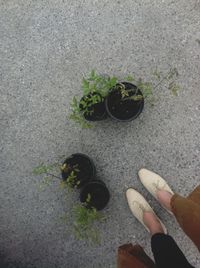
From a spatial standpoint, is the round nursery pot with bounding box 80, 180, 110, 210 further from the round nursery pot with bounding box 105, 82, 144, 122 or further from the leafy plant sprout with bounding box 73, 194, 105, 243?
the round nursery pot with bounding box 105, 82, 144, 122

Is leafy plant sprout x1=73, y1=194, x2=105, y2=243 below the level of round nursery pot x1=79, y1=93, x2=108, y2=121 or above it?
below

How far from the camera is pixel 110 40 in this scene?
2.66 metres

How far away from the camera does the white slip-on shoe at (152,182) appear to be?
99.0 inches

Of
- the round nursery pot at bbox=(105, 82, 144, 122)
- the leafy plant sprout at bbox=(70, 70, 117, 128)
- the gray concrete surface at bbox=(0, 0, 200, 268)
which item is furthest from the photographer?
the gray concrete surface at bbox=(0, 0, 200, 268)

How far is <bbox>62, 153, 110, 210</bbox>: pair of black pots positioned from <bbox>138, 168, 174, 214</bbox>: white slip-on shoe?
0.24 metres

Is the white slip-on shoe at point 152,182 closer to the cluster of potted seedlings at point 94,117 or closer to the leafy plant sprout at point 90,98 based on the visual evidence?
the cluster of potted seedlings at point 94,117

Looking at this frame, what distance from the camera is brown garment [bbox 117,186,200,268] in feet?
6.76

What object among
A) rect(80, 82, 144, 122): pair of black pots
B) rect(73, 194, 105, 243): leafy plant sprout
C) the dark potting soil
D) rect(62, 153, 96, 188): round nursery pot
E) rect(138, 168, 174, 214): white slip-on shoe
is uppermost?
rect(80, 82, 144, 122): pair of black pots

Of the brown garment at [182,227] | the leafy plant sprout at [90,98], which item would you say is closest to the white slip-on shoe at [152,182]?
the brown garment at [182,227]

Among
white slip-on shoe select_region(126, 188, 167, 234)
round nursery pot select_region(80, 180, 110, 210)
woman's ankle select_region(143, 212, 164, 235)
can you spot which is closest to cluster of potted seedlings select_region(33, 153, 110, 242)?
round nursery pot select_region(80, 180, 110, 210)

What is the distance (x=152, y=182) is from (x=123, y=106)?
0.49 metres

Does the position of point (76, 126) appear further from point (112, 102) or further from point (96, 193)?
point (96, 193)

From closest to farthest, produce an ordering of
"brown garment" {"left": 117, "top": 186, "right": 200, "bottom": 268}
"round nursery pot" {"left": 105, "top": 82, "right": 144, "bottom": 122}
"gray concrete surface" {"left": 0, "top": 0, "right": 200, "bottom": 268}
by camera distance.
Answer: "brown garment" {"left": 117, "top": 186, "right": 200, "bottom": 268} < "round nursery pot" {"left": 105, "top": 82, "right": 144, "bottom": 122} < "gray concrete surface" {"left": 0, "top": 0, "right": 200, "bottom": 268}

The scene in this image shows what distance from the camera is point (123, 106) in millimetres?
2459
